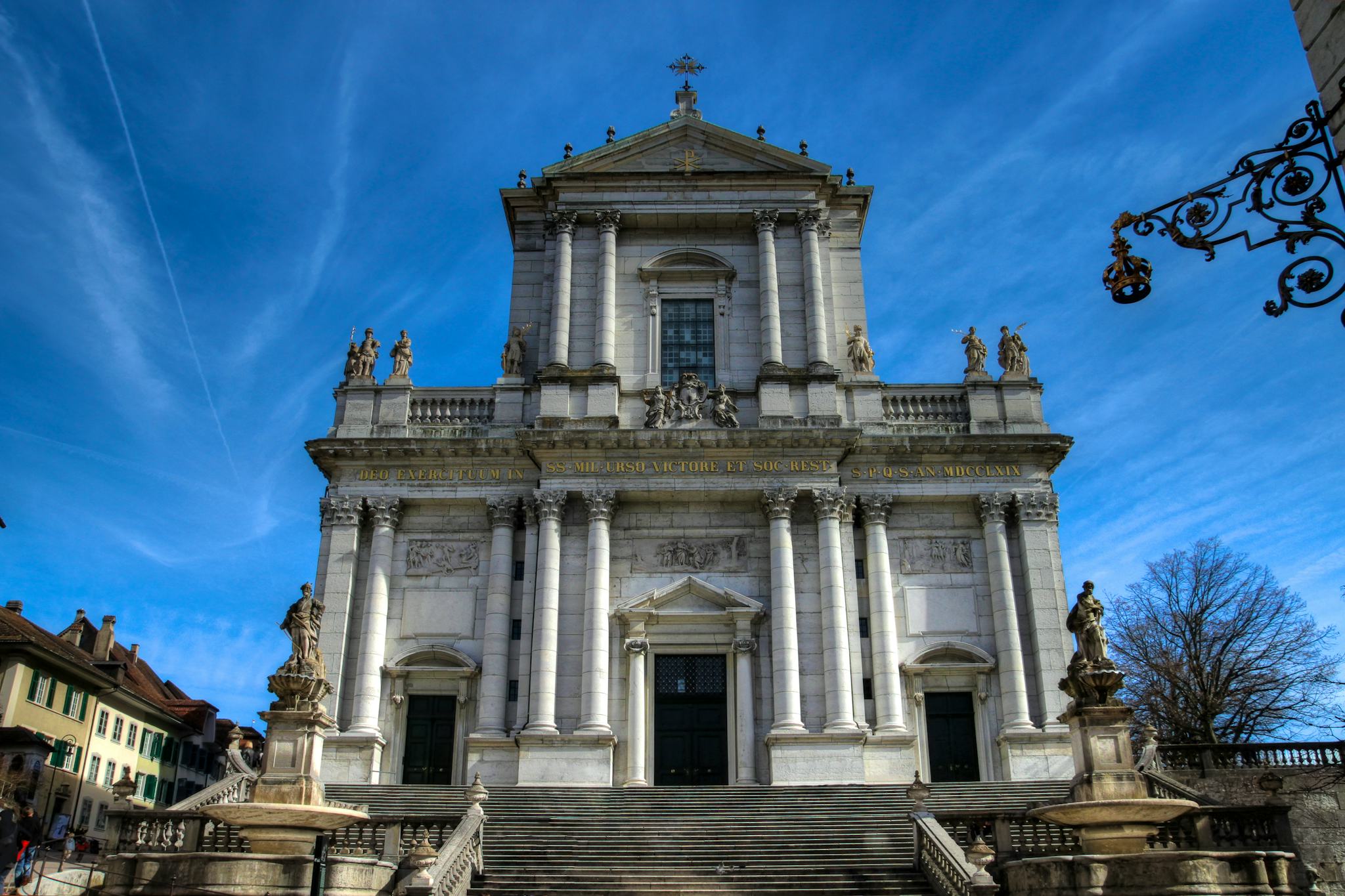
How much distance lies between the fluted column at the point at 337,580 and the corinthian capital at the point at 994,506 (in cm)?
1775

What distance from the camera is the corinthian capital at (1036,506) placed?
3147 cm

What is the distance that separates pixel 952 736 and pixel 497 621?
41.7 ft

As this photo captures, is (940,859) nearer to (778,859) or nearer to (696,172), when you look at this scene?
(778,859)

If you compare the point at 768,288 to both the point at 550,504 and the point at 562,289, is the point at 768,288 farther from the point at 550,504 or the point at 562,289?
the point at 550,504

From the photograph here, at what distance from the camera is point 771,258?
35.2 metres

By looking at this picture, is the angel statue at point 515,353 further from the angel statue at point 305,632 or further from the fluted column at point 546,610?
the angel statue at point 305,632

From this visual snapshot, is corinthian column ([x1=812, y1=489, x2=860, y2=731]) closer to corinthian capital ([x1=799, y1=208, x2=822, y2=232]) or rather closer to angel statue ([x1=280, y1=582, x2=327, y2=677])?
corinthian capital ([x1=799, y1=208, x2=822, y2=232])

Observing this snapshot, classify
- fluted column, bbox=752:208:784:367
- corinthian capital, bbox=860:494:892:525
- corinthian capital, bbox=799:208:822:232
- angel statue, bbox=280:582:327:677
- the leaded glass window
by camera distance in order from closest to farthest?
1. angel statue, bbox=280:582:327:677
2. corinthian capital, bbox=860:494:892:525
3. fluted column, bbox=752:208:784:367
4. the leaded glass window
5. corinthian capital, bbox=799:208:822:232

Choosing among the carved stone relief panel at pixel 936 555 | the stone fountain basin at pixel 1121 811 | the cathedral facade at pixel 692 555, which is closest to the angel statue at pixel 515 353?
the cathedral facade at pixel 692 555

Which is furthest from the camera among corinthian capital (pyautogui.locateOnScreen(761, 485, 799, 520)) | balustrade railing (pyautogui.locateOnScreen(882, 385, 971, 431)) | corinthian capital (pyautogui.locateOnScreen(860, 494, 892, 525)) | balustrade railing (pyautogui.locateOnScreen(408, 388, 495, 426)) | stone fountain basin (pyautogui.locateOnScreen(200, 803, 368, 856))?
balustrade railing (pyautogui.locateOnScreen(408, 388, 495, 426))

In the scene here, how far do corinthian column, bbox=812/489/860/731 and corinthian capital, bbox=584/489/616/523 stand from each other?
567 cm

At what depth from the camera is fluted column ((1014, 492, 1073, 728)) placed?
2947 centimetres

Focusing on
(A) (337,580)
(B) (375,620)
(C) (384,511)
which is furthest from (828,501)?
(A) (337,580)

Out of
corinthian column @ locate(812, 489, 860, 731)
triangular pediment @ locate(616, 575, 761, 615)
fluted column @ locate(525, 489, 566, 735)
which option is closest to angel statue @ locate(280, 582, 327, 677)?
fluted column @ locate(525, 489, 566, 735)
